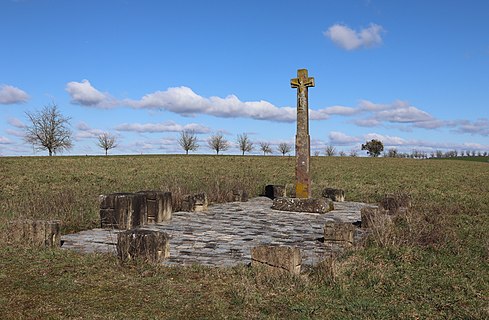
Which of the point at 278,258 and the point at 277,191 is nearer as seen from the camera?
the point at 278,258

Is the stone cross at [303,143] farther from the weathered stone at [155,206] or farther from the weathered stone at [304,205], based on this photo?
the weathered stone at [155,206]

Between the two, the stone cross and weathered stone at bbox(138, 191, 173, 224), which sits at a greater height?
the stone cross

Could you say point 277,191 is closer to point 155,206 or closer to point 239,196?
point 239,196

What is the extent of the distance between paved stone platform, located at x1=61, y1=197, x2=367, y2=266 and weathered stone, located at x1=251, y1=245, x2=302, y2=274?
706mm

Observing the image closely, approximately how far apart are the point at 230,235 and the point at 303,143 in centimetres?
581

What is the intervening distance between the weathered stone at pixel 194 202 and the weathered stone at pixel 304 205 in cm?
243

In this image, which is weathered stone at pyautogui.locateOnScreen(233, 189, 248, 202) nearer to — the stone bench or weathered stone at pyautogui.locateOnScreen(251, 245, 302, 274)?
the stone bench

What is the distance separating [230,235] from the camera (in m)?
9.82

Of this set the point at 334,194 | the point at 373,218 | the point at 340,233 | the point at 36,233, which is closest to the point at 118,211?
the point at 36,233

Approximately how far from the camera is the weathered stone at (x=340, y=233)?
8.65 metres

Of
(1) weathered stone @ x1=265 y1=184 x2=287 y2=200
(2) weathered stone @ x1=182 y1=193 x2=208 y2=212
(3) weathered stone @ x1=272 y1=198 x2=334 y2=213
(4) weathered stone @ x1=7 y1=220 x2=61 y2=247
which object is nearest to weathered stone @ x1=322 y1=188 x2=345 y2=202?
(1) weathered stone @ x1=265 y1=184 x2=287 y2=200

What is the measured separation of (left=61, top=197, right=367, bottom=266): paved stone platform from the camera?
25.8 ft

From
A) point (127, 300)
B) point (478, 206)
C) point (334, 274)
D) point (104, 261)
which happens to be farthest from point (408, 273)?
point (478, 206)

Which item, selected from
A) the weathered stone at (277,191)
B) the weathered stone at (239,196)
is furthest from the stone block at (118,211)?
the weathered stone at (277,191)
